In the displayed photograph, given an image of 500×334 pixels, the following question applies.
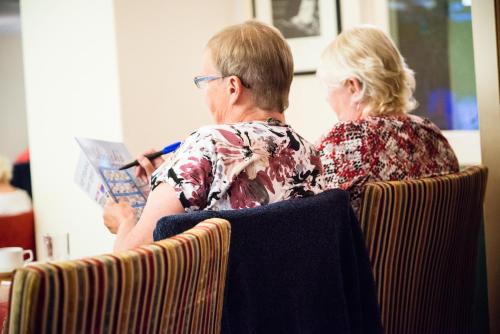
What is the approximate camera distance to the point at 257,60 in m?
1.84

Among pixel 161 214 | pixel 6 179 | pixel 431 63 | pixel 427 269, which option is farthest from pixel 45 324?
pixel 6 179

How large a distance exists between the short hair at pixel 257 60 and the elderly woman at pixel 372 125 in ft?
1.19

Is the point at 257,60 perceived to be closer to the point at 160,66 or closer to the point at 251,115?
the point at 251,115

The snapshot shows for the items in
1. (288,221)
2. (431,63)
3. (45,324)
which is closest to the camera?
(45,324)

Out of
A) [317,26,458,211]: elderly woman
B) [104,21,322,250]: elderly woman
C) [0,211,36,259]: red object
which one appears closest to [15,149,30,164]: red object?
[0,211,36,259]: red object

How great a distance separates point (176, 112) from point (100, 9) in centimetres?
60

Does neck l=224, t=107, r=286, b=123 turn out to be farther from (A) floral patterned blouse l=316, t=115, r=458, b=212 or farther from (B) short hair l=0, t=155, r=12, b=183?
(B) short hair l=0, t=155, r=12, b=183

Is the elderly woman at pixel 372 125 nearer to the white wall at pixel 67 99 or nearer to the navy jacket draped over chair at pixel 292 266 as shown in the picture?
the navy jacket draped over chair at pixel 292 266

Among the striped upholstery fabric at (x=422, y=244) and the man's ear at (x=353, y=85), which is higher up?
the man's ear at (x=353, y=85)

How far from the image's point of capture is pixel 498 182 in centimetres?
239

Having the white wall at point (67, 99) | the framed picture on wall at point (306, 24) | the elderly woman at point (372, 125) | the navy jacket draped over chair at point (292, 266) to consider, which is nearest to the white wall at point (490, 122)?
the elderly woman at point (372, 125)

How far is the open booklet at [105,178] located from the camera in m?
2.09

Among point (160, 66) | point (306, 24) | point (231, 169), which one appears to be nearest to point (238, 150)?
point (231, 169)

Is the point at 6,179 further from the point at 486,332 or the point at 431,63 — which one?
the point at 486,332
